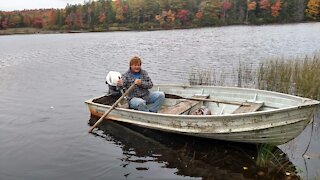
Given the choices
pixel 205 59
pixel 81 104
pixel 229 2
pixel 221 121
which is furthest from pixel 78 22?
pixel 221 121

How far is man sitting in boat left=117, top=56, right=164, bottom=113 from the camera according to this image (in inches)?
345

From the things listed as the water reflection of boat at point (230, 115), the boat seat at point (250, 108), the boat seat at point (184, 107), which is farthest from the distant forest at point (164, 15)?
the boat seat at point (250, 108)

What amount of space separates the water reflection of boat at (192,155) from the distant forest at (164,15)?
7157cm

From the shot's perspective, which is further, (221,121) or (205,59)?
(205,59)

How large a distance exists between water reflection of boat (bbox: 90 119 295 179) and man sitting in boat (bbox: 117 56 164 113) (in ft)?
2.26

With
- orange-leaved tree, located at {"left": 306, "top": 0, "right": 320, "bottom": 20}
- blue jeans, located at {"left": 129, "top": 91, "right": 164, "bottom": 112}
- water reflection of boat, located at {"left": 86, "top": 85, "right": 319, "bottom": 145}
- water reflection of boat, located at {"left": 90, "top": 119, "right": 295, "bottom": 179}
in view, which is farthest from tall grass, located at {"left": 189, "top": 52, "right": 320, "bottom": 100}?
orange-leaved tree, located at {"left": 306, "top": 0, "right": 320, "bottom": 20}

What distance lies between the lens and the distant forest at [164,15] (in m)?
79.1

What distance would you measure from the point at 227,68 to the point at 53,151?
11.8m

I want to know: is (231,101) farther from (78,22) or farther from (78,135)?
(78,22)

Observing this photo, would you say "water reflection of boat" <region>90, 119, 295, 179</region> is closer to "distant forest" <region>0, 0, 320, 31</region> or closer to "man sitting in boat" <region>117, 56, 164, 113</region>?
"man sitting in boat" <region>117, 56, 164, 113</region>

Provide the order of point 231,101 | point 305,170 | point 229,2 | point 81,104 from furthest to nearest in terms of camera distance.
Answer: point 229,2, point 81,104, point 231,101, point 305,170

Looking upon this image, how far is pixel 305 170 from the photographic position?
6547mm

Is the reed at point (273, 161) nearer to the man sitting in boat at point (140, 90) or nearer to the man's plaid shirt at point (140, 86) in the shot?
the man sitting in boat at point (140, 90)

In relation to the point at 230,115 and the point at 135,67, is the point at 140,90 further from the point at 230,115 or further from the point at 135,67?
the point at 230,115
